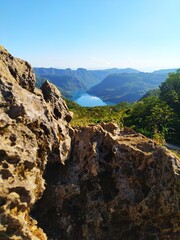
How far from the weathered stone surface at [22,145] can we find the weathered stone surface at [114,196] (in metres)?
1.14

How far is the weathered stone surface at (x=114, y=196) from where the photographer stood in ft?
36.9

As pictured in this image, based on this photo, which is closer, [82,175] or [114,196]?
[114,196]

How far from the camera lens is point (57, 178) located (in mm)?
11977

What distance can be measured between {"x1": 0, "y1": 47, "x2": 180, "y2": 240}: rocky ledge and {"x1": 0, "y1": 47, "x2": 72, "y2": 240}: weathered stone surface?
0.12 ft

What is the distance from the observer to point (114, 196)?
11750mm

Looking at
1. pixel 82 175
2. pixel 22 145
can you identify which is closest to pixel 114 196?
pixel 82 175

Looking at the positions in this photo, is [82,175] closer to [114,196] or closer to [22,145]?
[114,196]

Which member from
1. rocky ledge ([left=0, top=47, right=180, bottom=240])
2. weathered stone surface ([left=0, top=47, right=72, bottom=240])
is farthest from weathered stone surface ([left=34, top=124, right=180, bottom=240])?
weathered stone surface ([left=0, top=47, right=72, bottom=240])

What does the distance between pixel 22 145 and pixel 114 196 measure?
15.0 feet

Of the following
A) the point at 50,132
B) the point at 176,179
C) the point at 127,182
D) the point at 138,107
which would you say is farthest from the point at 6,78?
the point at 138,107

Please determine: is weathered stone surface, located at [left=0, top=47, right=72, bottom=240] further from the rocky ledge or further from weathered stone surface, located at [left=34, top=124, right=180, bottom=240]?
weathered stone surface, located at [left=34, top=124, right=180, bottom=240]

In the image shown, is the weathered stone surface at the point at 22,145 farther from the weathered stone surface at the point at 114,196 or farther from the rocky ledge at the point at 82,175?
the weathered stone surface at the point at 114,196

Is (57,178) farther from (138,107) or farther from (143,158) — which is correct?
(138,107)

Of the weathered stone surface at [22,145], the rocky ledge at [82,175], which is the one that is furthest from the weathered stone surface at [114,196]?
the weathered stone surface at [22,145]
